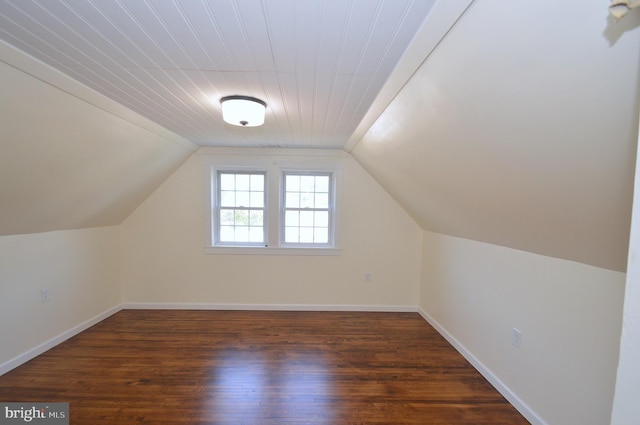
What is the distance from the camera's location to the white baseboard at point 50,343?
219 centimetres

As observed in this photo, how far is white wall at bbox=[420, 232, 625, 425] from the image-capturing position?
1396 millimetres

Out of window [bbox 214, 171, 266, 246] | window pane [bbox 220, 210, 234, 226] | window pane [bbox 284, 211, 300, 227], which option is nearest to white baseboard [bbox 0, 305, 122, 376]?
window [bbox 214, 171, 266, 246]

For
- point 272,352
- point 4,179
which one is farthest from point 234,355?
point 4,179

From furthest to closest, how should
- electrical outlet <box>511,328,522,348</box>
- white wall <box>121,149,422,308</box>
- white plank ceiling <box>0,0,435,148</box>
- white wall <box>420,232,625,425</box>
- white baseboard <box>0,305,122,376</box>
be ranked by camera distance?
1. white wall <box>121,149,422,308</box>
2. white baseboard <box>0,305,122,376</box>
3. electrical outlet <box>511,328,522,348</box>
4. white wall <box>420,232,625,425</box>
5. white plank ceiling <box>0,0,435,148</box>

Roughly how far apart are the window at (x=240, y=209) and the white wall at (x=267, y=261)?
0.23m

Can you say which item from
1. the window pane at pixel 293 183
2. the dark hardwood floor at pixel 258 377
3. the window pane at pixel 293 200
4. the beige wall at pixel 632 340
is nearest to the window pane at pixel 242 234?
the window pane at pixel 293 200

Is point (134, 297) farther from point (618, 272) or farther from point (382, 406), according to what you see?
point (618, 272)

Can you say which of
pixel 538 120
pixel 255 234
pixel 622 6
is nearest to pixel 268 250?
pixel 255 234

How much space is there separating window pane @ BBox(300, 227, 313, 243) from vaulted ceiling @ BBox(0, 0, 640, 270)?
1.78 m

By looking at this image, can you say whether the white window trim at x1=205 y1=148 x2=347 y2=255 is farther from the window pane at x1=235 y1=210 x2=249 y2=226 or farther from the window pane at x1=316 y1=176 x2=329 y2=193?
the window pane at x1=235 y1=210 x2=249 y2=226

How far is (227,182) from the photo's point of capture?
→ 368 cm

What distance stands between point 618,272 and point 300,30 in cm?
195

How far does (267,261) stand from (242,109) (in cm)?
226

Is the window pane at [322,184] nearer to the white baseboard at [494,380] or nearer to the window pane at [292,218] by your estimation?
the window pane at [292,218]
